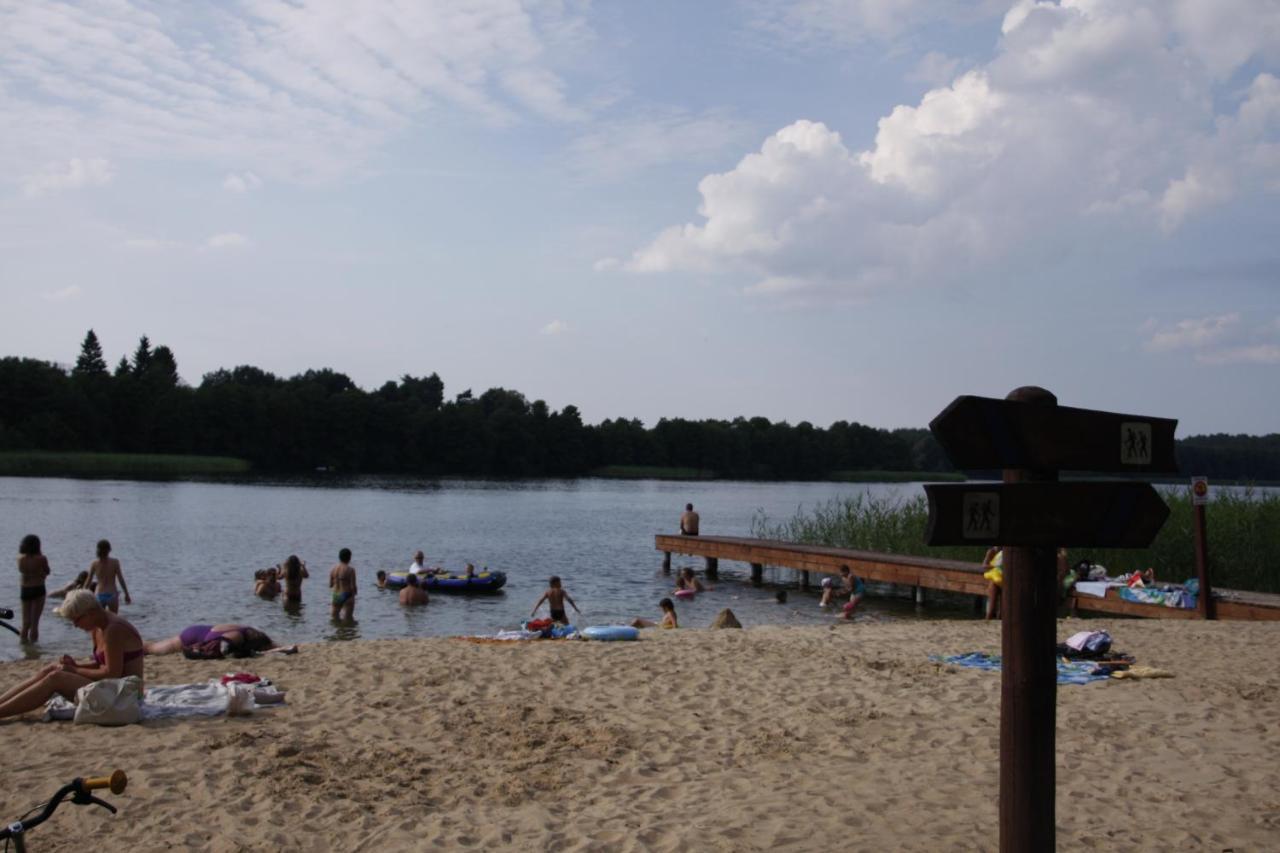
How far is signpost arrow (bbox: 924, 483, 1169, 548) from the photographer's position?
10.6 ft

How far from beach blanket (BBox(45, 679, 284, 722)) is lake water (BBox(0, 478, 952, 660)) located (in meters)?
7.04

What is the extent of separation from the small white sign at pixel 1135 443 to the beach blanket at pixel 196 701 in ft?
20.1

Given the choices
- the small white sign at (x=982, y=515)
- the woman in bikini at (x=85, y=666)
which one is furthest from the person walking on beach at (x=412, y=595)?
the small white sign at (x=982, y=515)

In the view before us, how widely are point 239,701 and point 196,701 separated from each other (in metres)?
0.37

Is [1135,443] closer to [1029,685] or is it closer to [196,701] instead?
[1029,685]

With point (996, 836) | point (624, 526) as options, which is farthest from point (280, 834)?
point (624, 526)

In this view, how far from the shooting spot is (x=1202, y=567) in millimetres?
14883

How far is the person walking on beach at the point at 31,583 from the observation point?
12.8 meters

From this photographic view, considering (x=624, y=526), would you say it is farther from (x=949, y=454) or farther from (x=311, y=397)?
(x=311, y=397)

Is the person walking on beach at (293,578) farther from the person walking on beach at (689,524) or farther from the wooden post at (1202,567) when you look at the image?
the wooden post at (1202,567)

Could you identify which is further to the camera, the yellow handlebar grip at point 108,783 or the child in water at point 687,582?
the child in water at point 687,582

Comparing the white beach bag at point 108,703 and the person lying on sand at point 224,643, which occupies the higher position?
the white beach bag at point 108,703

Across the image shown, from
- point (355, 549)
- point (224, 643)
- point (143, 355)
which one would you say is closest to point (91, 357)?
point (143, 355)

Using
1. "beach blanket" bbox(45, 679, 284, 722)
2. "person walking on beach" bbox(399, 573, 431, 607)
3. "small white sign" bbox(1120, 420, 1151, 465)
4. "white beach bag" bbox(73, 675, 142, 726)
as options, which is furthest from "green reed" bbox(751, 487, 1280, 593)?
"small white sign" bbox(1120, 420, 1151, 465)
